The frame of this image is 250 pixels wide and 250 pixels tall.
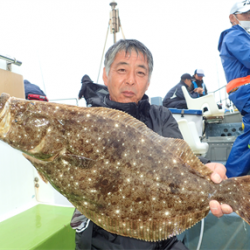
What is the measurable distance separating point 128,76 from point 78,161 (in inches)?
40.9

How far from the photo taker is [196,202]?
1210mm

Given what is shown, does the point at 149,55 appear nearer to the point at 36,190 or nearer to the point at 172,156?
the point at 172,156

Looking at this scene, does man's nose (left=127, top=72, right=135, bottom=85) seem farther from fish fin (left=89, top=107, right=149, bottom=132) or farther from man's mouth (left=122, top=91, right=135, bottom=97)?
fish fin (left=89, top=107, right=149, bottom=132)

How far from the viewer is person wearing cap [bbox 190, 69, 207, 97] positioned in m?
7.37

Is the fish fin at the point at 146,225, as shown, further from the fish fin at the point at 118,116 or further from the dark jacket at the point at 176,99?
the dark jacket at the point at 176,99

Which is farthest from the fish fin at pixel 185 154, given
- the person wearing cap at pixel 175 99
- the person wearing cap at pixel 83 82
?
the person wearing cap at pixel 175 99

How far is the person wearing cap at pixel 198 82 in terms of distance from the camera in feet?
24.2

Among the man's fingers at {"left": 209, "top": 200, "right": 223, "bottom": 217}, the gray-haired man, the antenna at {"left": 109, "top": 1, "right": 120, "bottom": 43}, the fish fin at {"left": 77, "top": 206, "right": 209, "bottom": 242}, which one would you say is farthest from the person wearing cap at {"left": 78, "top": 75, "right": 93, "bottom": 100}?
the antenna at {"left": 109, "top": 1, "right": 120, "bottom": 43}

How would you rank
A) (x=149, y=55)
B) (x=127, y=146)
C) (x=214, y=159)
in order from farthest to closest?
(x=214, y=159), (x=149, y=55), (x=127, y=146)

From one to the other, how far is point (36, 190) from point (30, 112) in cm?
172

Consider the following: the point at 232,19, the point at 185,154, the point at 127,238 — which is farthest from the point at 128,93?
the point at 232,19

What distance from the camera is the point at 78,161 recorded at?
3.57 ft

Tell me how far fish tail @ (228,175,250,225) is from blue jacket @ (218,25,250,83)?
8.10 ft

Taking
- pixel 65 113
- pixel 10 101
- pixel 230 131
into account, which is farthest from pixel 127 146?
pixel 230 131
